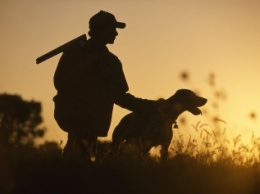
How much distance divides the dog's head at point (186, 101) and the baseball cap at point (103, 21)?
18.3 ft

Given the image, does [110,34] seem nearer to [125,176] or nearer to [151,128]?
[125,176]

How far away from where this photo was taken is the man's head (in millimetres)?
8547

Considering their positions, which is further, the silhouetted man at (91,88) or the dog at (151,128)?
the dog at (151,128)

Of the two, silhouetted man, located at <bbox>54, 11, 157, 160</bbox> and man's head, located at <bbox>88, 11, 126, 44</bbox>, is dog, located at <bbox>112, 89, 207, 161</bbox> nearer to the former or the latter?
silhouetted man, located at <bbox>54, 11, 157, 160</bbox>

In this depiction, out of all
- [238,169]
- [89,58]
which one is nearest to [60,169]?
[89,58]

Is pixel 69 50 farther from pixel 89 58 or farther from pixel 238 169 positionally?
pixel 238 169

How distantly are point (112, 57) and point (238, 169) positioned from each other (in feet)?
7.40

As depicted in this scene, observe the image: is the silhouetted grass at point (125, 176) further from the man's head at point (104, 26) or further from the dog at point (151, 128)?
the dog at point (151, 128)

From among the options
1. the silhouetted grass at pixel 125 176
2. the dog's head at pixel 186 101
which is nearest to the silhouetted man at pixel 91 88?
the silhouetted grass at pixel 125 176

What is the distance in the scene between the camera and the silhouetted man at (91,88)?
8.26 m

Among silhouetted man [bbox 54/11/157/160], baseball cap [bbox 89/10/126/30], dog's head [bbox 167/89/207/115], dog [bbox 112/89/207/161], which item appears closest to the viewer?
silhouetted man [bbox 54/11/157/160]

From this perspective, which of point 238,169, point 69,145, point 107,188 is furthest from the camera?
point 69,145

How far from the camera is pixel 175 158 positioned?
8578mm

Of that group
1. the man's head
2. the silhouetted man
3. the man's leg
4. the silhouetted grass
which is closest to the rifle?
the silhouetted man
